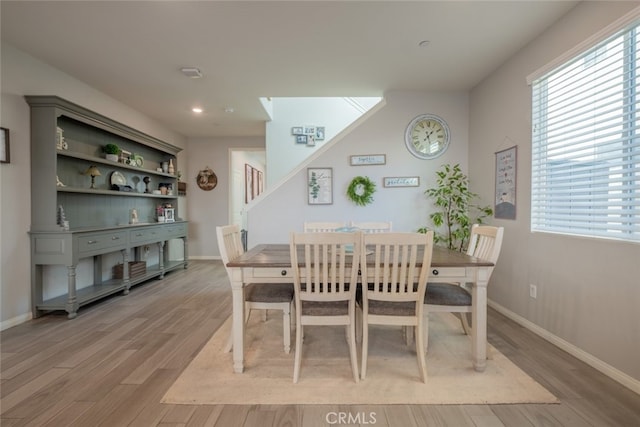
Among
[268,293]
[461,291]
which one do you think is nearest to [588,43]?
[461,291]

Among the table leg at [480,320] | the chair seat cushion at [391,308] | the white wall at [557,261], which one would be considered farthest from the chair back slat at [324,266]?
the white wall at [557,261]

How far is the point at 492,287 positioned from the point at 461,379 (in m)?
1.74

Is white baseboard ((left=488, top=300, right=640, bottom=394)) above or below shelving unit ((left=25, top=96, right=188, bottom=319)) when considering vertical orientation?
below

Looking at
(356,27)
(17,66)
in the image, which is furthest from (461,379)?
(17,66)

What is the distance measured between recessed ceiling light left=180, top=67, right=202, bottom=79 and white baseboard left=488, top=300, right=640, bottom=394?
13.5ft

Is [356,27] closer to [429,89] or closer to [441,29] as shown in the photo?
[441,29]

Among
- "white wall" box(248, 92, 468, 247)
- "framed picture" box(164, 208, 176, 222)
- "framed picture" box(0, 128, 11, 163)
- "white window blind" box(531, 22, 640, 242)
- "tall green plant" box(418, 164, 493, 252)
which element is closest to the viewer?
"white window blind" box(531, 22, 640, 242)

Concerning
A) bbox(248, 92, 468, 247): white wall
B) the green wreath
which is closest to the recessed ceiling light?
bbox(248, 92, 468, 247): white wall

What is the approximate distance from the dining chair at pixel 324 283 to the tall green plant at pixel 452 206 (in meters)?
2.16

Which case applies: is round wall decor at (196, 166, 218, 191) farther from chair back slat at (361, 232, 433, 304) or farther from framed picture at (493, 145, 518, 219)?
framed picture at (493, 145, 518, 219)

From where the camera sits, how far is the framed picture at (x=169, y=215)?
15.3ft

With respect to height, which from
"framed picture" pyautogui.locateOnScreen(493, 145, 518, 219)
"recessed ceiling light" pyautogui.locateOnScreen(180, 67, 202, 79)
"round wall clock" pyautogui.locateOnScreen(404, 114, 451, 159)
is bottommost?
"framed picture" pyautogui.locateOnScreen(493, 145, 518, 219)

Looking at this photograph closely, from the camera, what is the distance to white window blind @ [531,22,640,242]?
177 centimetres

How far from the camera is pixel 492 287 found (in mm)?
3188
